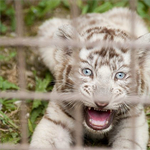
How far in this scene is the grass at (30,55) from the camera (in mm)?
3096

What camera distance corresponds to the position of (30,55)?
4227mm

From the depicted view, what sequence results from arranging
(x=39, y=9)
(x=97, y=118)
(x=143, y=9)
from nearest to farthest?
(x=97, y=118) < (x=143, y=9) < (x=39, y=9)

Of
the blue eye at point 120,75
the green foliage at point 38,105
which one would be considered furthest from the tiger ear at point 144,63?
the green foliage at point 38,105

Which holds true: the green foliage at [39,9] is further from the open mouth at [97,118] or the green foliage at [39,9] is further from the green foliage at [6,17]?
the open mouth at [97,118]

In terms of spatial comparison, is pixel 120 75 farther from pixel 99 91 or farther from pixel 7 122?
pixel 7 122

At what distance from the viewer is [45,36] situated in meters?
4.14

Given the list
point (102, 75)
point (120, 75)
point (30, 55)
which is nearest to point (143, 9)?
point (30, 55)

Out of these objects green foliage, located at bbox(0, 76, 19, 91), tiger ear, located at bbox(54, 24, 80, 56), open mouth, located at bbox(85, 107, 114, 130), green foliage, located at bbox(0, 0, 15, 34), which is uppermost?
green foliage, located at bbox(0, 0, 15, 34)

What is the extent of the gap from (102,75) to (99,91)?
0.17 metres

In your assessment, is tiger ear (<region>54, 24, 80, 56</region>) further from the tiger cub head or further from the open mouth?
the open mouth

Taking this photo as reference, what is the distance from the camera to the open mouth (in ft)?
8.80

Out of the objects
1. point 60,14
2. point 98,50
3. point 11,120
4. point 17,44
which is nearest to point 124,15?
point 60,14

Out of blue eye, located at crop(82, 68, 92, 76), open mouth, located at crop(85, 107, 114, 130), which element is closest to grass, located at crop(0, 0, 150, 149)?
open mouth, located at crop(85, 107, 114, 130)

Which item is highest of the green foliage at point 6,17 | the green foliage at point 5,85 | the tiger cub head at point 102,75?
the green foliage at point 6,17
